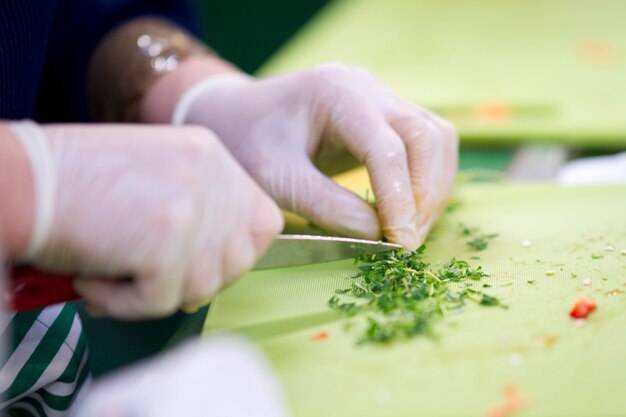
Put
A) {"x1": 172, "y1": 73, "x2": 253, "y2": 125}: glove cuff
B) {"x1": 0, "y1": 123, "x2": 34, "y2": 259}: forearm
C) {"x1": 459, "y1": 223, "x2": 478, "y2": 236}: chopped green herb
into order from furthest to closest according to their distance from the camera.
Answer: {"x1": 172, "y1": 73, "x2": 253, "y2": 125}: glove cuff → {"x1": 459, "y1": 223, "x2": 478, "y2": 236}: chopped green herb → {"x1": 0, "y1": 123, "x2": 34, "y2": 259}: forearm

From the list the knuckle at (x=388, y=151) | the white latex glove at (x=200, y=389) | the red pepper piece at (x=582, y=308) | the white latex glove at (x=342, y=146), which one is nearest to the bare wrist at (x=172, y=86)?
the white latex glove at (x=342, y=146)

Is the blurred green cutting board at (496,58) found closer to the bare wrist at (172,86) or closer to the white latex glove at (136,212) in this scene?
the bare wrist at (172,86)

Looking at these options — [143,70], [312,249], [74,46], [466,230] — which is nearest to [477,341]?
[312,249]

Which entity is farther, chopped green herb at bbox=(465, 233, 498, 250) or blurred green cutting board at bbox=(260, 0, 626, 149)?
blurred green cutting board at bbox=(260, 0, 626, 149)

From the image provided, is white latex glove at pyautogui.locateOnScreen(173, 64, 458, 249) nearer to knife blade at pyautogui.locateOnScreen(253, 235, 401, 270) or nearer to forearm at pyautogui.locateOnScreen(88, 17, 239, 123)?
knife blade at pyautogui.locateOnScreen(253, 235, 401, 270)

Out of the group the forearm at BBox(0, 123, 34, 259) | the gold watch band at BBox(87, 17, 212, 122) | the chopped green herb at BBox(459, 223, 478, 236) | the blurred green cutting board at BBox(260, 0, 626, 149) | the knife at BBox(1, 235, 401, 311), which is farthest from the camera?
the blurred green cutting board at BBox(260, 0, 626, 149)

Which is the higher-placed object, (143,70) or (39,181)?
(39,181)

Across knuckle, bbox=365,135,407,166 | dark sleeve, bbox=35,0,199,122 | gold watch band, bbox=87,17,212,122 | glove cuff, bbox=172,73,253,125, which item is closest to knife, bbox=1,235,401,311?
knuckle, bbox=365,135,407,166

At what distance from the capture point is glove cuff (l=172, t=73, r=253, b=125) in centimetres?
142

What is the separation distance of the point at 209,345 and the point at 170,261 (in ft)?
0.58

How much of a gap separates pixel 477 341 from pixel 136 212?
0.43 metres

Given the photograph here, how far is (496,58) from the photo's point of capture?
2.33 metres

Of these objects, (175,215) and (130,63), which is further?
(130,63)

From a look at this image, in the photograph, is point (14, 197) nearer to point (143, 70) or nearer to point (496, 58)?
point (143, 70)
